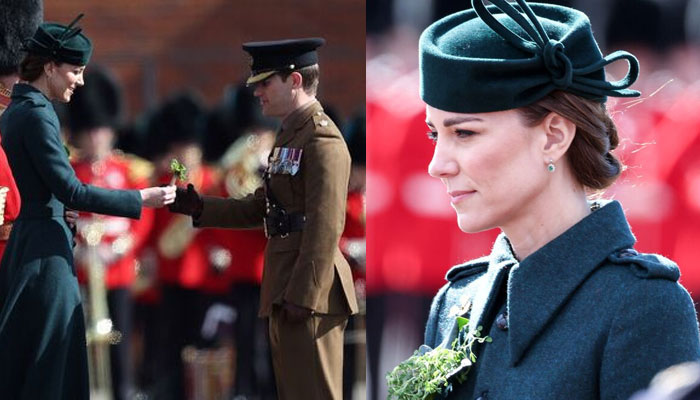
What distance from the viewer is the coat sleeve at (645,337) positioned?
1.65 m

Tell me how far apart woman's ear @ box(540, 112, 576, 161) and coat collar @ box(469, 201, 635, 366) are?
0.33 ft

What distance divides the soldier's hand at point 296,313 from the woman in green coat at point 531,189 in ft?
Result: 9.92

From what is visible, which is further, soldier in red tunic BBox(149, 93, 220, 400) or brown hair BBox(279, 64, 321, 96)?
soldier in red tunic BBox(149, 93, 220, 400)

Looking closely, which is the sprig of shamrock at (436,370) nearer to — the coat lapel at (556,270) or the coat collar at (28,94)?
the coat lapel at (556,270)

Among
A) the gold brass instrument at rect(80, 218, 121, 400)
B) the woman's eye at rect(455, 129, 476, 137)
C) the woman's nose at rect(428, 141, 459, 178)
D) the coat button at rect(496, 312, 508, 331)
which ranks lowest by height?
the gold brass instrument at rect(80, 218, 121, 400)

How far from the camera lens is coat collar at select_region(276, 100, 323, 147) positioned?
16.5ft

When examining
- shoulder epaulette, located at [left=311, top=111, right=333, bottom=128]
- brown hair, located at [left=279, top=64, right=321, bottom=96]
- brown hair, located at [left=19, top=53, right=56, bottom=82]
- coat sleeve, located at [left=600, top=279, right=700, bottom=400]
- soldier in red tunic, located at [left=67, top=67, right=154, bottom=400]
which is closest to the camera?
coat sleeve, located at [left=600, top=279, right=700, bottom=400]

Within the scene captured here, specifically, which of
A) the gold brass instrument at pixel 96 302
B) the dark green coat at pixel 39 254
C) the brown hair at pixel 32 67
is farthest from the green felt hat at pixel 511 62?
the gold brass instrument at pixel 96 302

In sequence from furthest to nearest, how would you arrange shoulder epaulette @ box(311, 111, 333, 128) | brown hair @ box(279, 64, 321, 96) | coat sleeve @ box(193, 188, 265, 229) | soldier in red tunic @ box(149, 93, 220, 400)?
soldier in red tunic @ box(149, 93, 220, 400) < coat sleeve @ box(193, 188, 265, 229) < brown hair @ box(279, 64, 321, 96) < shoulder epaulette @ box(311, 111, 333, 128)

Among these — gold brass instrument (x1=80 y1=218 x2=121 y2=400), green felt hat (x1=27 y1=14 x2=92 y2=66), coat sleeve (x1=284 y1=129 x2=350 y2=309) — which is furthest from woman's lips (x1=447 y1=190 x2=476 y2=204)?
gold brass instrument (x1=80 y1=218 x2=121 y2=400)

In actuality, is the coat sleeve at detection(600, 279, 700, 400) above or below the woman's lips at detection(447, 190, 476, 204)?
below

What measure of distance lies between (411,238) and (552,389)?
3372mm

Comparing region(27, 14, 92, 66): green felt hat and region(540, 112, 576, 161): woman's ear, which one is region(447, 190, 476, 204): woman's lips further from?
region(27, 14, 92, 66): green felt hat

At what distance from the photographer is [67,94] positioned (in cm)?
493
